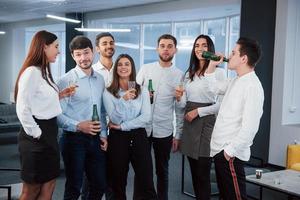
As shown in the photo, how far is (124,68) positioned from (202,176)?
43.3 inches

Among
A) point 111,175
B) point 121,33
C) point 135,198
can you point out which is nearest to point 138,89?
point 111,175

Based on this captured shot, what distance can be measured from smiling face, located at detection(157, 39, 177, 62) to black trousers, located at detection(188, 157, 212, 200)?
2.93ft

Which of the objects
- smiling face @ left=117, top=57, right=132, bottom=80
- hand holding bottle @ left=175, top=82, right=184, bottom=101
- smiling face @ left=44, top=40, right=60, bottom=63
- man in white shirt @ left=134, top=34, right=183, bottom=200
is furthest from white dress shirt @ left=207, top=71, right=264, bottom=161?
smiling face @ left=44, top=40, right=60, bottom=63

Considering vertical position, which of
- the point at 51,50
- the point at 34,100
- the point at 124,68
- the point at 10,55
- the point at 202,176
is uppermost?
the point at 10,55

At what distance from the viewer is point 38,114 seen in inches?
98.4

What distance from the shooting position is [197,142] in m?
3.13

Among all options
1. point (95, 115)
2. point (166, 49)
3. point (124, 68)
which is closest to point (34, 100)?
point (95, 115)

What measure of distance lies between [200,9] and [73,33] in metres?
4.23

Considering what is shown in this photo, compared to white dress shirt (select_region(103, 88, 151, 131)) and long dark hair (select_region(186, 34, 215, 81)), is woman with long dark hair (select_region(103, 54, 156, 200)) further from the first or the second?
long dark hair (select_region(186, 34, 215, 81))

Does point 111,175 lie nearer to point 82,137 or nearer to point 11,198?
point 82,137

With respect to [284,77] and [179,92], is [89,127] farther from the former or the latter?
[284,77]

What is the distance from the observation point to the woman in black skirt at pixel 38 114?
2.45 m

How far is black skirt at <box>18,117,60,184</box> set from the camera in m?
2.52

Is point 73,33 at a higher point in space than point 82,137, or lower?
higher
